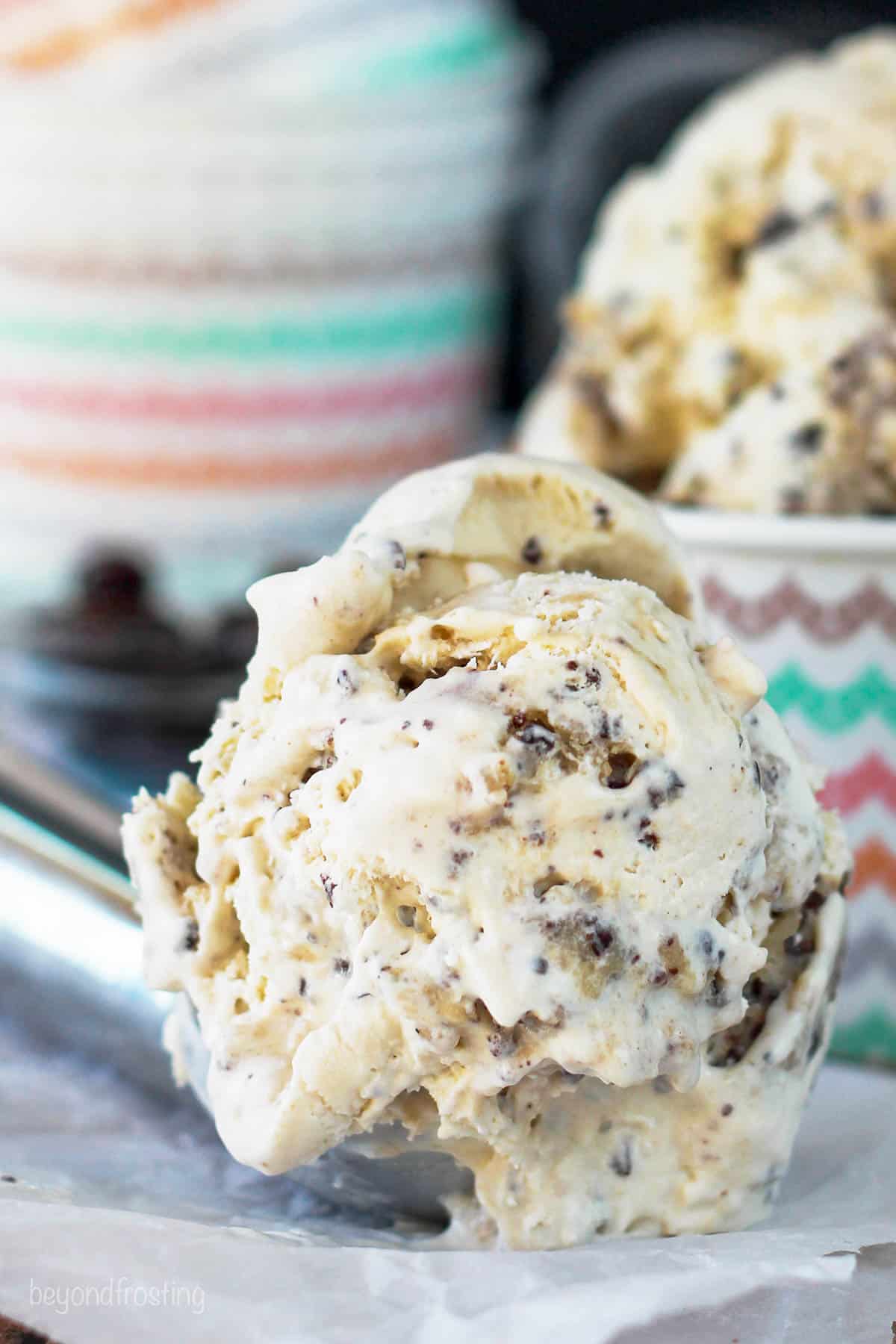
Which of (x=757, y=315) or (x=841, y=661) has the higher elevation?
(x=757, y=315)

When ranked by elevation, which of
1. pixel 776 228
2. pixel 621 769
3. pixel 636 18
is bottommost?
pixel 621 769

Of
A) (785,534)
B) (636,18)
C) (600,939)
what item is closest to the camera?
(600,939)

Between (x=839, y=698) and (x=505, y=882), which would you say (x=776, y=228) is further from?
(x=505, y=882)

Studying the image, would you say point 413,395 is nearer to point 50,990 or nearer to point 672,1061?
point 50,990

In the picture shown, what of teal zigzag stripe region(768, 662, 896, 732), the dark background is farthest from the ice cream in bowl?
the dark background

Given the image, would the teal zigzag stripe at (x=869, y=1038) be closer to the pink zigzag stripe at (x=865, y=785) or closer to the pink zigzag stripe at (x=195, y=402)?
the pink zigzag stripe at (x=865, y=785)

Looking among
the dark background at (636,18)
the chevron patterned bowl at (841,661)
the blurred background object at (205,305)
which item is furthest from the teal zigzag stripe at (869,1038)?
the dark background at (636,18)

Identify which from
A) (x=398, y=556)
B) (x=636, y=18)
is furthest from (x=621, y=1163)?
(x=636, y=18)
